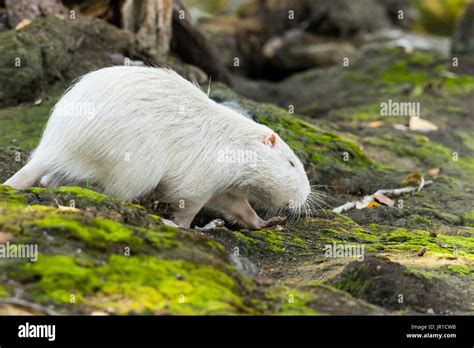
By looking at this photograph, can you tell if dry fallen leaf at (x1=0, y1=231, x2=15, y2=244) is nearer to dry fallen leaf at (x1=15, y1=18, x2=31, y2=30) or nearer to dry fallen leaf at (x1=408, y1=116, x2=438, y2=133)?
dry fallen leaf at (x1=15, y1=18, x2=31, y2=30)

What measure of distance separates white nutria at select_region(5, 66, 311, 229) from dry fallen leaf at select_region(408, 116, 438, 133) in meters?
6.41

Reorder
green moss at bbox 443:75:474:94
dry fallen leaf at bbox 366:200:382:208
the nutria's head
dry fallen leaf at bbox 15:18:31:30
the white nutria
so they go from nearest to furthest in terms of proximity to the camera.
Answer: the white nutria < the nutria's head < dry fallen leaf at bbox 366:200:382:208 < dry fallen leaf at bbox 15:18:31:30 < green moss at bbox 443:75:474:94

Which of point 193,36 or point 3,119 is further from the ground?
point 193,36

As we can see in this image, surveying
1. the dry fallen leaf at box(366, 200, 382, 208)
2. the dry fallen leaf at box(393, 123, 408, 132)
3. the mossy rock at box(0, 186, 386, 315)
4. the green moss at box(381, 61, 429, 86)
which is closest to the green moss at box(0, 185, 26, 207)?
the mossy rock at box(0, 186, 386, 315)

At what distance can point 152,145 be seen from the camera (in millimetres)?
7012

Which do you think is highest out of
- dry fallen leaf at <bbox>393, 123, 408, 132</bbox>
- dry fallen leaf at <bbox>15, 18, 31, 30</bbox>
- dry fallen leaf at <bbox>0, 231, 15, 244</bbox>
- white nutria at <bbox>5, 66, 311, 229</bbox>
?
dry fallen leaf at <bbox>15, 18, 31, 30</bbox>

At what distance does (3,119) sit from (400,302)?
5890 millimetres

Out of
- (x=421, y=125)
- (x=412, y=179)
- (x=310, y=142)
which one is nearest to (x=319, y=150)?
(x=310, y=142)

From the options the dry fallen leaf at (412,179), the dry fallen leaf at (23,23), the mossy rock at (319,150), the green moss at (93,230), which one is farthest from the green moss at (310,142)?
the green moss at (93,230)

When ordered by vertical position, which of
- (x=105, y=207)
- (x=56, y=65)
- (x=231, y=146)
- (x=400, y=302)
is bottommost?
(x=400, y=302)

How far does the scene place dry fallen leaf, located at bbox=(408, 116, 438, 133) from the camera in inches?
535

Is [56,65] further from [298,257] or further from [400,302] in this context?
[400,302]

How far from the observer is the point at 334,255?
7098 millimetres

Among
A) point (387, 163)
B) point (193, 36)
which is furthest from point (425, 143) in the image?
point (193, 36)
